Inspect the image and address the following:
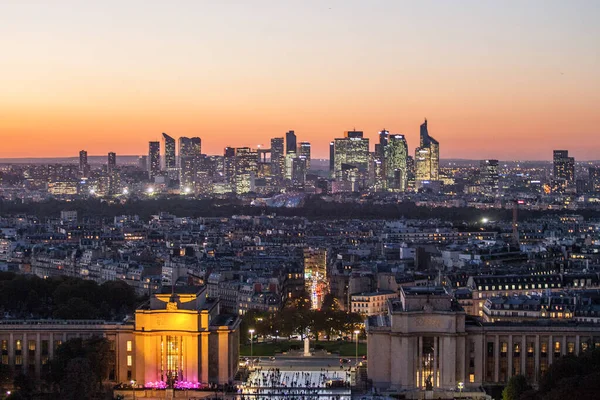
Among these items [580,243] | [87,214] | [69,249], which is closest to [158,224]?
[87,214]

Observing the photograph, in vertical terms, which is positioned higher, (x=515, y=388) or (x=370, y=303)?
(x=370, y=303)

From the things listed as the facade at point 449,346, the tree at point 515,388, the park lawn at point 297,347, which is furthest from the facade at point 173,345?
the tree at point 515,388

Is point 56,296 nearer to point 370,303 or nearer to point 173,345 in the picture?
point 370,303

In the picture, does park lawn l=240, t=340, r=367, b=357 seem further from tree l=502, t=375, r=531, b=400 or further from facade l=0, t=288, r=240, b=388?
tree l=502, t=375, r=531, b=400

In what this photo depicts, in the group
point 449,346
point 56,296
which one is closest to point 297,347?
point 449,346

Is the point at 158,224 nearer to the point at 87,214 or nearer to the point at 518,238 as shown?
the point at 87,214

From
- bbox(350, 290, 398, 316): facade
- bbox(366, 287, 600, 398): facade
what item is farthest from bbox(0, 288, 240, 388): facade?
bbox(350, 290, 398, 316): facade
